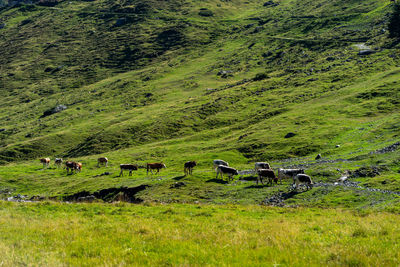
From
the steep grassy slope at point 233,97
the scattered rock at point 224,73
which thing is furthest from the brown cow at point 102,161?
the scattered rock at point 224,73

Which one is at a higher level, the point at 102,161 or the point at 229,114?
the point at 102,161

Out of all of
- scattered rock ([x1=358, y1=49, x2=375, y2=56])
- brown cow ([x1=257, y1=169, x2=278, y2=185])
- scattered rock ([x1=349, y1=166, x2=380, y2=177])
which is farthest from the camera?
scattered rock ([x1=358, y1=49, x2=375, y2=56])

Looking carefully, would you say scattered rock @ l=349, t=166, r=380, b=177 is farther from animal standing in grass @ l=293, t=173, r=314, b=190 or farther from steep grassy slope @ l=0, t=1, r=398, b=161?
steep grassy slope @ l=0, t=1, r=398, b=161

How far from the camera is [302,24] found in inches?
7618

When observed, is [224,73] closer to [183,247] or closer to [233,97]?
[233,97]

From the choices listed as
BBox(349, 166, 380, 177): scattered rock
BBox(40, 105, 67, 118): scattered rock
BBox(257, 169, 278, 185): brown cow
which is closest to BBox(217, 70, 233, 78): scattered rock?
BBox(40, 105, 67, 118): scattered rock

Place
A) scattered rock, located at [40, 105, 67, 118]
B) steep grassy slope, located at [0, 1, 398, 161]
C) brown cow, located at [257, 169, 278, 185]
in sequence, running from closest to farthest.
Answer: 1. brown cow, located at [257, 169, 278, 185]
2. steep grassy slope, located at [0, 1, 398, 161]
3. scattered rock, located at [40, 105, 67, 118]

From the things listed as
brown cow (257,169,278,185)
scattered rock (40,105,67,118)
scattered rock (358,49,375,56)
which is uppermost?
brown cow (257,169,278,185)

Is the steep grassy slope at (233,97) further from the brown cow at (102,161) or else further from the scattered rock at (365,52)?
the brown cow at (102,161)

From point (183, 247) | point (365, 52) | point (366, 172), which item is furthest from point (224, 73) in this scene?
point (183, 247)

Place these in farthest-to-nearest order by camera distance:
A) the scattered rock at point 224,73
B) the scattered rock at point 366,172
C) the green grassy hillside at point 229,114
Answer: the scattered rock at point 224,73 < the green grassy hillside at point 229,114 < the scattered rock at point 366,172

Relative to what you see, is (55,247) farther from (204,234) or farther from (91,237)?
(204,234)

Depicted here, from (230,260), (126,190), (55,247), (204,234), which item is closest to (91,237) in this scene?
(55,247)

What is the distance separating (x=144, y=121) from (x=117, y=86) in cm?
7145
